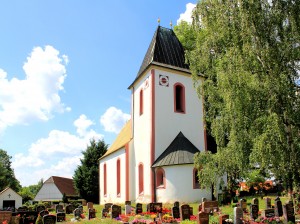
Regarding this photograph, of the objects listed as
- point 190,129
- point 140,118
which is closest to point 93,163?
point 140,118

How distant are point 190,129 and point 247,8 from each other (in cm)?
1328

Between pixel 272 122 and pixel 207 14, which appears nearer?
pixel 272 122

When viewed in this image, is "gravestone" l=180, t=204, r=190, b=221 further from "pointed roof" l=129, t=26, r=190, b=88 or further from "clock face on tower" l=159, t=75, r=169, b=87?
"pointed roof" l=129, t=26, r=190, b=88

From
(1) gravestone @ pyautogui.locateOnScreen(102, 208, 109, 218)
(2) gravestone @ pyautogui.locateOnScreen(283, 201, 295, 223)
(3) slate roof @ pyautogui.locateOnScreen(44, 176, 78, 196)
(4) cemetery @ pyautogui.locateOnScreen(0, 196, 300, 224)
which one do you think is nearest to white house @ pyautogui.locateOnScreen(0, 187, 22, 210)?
(4) cemetery @ pyautogui.locateOnScreen(0, 196, 300, 224)

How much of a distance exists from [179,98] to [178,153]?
15.9 feet

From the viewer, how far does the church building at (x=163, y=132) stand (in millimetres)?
21250

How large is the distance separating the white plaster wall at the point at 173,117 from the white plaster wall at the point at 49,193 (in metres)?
36.1

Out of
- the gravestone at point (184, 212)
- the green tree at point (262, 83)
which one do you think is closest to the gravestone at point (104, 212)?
the gravestone at point (184, 212)

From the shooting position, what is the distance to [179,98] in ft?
81.7

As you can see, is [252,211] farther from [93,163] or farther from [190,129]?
[93,163]

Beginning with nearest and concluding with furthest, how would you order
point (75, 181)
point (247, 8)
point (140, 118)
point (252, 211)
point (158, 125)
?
point (247, 8) → point (252, 211) → point (158, 125) → point (140, 118) → point (75, 181)

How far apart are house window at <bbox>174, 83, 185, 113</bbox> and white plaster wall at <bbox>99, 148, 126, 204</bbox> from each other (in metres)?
6.01

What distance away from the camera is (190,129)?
2433 cm

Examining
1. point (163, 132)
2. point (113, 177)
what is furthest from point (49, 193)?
point (163, 132)
